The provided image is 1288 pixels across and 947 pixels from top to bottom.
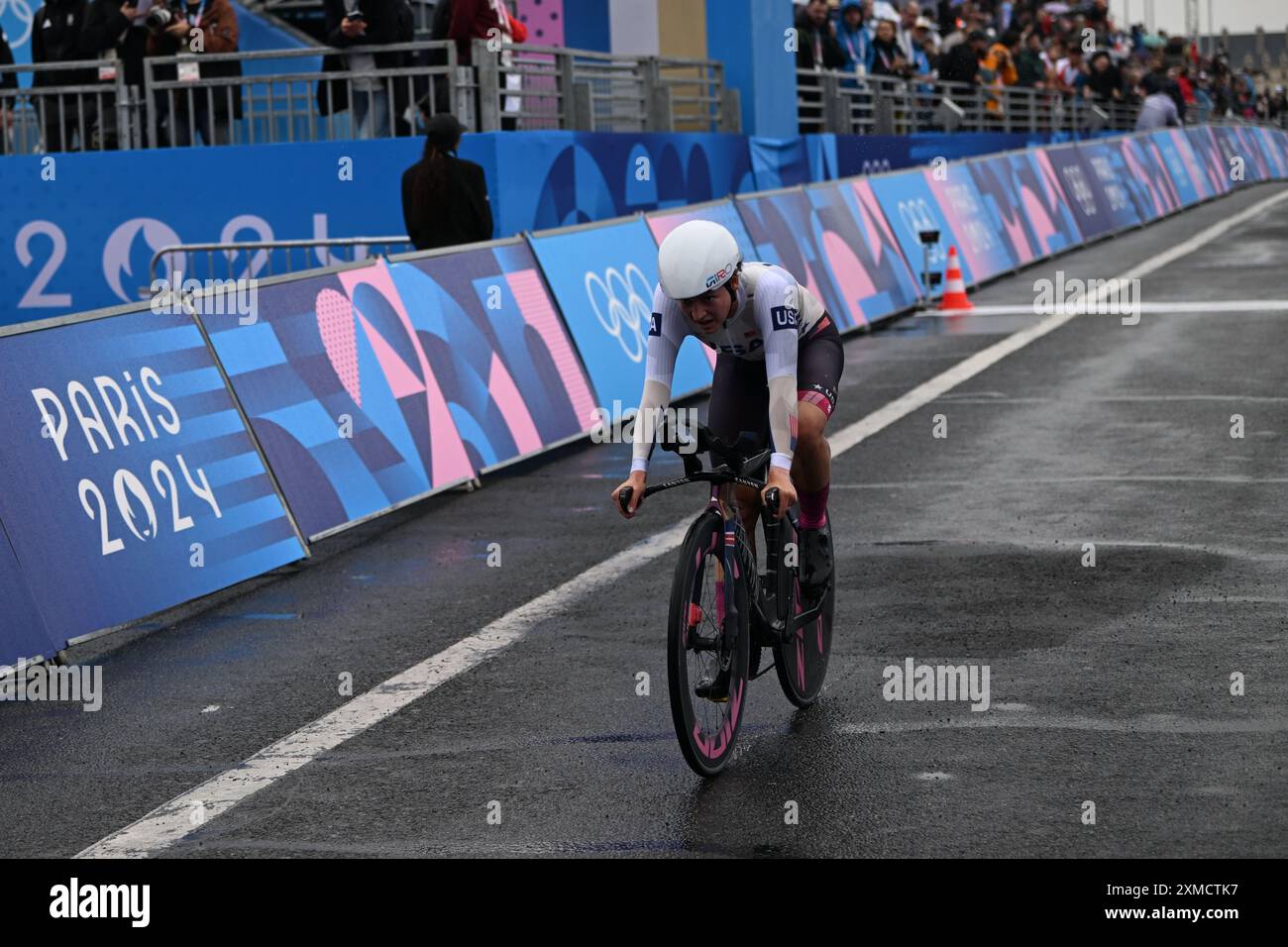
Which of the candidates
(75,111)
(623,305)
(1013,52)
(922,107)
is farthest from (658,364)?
(1013,52)

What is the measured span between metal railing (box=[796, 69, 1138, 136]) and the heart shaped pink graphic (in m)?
16.6

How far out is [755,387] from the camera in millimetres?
7184

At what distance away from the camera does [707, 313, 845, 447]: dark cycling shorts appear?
7.18m

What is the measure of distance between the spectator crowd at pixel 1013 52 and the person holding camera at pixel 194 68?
9.75 meters

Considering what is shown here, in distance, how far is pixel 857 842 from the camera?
5.88 m

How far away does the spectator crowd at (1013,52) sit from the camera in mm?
30250

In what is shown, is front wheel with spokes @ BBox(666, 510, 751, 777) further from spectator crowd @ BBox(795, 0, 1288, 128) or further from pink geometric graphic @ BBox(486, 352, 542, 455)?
spectator crowd @ BBox(795, 0, 1288, 128)

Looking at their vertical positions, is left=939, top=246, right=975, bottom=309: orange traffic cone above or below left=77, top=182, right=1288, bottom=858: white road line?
above

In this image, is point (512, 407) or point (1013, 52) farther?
point (1013, 52)

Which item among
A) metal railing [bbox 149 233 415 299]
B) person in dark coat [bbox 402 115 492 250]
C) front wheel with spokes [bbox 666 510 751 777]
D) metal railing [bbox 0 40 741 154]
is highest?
metal railing [bbox 0 40 741 154]

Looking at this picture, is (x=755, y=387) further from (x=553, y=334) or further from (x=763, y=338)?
(x=553, y=334)

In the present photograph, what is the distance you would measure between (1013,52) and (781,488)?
34798 mm

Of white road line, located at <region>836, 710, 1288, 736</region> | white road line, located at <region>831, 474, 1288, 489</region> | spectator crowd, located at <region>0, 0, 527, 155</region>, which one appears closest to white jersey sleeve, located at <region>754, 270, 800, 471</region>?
white road line, located at <region>836, 710, 1288, 736</region>

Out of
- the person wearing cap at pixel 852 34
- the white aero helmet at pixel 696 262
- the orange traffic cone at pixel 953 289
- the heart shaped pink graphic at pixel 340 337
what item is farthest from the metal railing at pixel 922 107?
the white aero helmet at pixel 696 262
